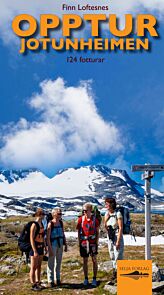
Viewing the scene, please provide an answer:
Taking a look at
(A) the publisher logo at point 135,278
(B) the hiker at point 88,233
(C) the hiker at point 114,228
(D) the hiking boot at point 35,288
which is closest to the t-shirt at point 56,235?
(B) the hiker at point 88,233

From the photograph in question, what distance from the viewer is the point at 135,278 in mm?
11859

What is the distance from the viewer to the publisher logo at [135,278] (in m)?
11.9

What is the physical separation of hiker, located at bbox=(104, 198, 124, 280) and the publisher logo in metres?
1.58

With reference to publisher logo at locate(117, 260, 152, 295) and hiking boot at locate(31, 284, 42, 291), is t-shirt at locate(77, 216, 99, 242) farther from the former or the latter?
hiking boot at locate(31, 284, 42, 291)

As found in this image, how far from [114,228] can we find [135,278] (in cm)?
218

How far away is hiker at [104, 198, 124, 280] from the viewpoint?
13.5 metres

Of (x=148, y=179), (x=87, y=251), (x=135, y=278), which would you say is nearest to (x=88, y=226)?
(x=87, y=251)

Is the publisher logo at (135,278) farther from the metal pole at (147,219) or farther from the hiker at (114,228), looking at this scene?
the hiker at (114,228)

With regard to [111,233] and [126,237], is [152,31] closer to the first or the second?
[111,233]

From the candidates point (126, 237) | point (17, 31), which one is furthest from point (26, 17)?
point (126, 237)

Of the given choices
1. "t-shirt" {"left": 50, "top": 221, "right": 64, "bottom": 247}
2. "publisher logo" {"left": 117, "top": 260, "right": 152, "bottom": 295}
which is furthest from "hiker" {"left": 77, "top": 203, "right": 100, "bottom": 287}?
"publisher logo" {"left": 117, "top": 260, "right": 152, "bottom": 295}

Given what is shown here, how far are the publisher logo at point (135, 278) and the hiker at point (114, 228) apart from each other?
1.58 metres

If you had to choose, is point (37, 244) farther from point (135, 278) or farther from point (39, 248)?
point (135, 278)

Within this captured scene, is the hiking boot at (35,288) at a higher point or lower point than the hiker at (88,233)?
lower
